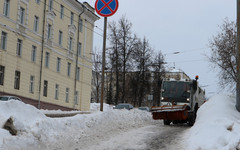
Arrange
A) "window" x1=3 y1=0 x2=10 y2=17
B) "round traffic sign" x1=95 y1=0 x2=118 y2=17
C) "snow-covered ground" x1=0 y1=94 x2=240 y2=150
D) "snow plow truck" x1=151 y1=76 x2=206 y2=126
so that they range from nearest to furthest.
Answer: "snow-covered ground" x1=0 y1=94 x2=240 y2=150, "round traffic sign" x1=95 y1=0 x2=118 y2=17, "snow plow truck" x1=151 y1=76 x2=206 y2=126, "window" x1=3 y1=0 x2=10 y2=17

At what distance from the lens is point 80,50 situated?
1794 inches

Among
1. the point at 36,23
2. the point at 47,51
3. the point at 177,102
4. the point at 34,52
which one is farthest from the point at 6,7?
the point at 177,102

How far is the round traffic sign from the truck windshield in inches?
230

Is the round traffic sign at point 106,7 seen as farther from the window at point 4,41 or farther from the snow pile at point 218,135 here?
the window at point 4,41

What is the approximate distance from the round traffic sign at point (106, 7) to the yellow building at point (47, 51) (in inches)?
689

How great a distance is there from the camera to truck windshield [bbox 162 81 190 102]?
60.9ft

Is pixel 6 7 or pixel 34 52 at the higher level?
pixel 6 7

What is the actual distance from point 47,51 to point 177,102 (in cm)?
2271

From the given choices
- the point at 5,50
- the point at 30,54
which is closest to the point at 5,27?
the point at 5,50

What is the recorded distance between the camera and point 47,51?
37844 mm

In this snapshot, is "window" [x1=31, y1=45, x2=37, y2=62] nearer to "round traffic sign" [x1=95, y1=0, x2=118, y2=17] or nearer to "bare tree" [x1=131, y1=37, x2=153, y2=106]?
"bare tree" [x1=131, y1=37, x2=153, y2=106]

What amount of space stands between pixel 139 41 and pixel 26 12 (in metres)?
17.7

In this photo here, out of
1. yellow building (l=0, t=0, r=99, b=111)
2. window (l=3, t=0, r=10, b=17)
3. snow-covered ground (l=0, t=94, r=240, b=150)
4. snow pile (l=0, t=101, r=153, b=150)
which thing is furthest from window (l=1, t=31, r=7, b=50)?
snow-covered ground (l=0, t=94, r=240, b=150)

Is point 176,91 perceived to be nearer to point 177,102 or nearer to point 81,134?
point 177,102
